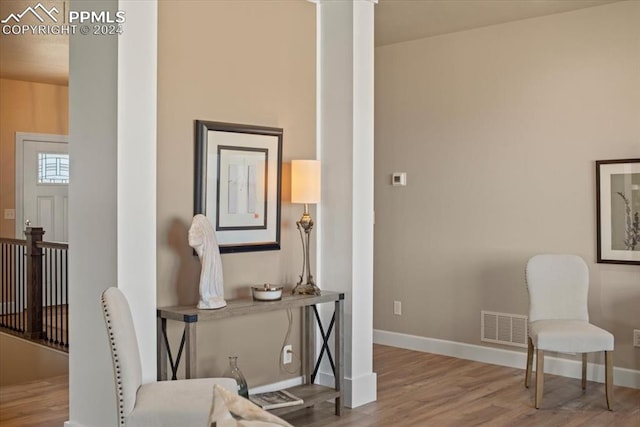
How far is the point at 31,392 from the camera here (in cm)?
511

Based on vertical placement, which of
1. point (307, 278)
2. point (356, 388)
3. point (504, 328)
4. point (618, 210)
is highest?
point (618, 210)

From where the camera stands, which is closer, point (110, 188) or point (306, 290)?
point (110, 188)

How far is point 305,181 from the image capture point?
4582mm

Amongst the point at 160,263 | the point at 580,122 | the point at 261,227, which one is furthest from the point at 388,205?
the point at 160,263

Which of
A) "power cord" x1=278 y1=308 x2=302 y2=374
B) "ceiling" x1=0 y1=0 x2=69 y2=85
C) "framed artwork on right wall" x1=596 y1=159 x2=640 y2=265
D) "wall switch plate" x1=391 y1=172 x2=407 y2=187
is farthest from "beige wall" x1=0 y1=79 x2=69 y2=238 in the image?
"framed artwork on right wall" x1=596 y1=159 x2=640 y2=265

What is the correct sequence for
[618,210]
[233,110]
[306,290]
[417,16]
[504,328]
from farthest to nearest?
[504,328] → [417,16] → [618,210] → [306,290] → [233,110]

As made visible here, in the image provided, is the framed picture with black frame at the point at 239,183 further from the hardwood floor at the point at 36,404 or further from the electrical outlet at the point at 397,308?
the electrical outlet at the point at 397,308

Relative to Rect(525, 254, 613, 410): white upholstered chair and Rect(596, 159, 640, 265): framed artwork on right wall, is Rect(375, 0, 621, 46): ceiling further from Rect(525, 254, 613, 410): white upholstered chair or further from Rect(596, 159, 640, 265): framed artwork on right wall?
Rect(525, 254, 613, 410): white upholstered chair

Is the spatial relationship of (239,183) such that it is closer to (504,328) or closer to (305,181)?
(305,181)

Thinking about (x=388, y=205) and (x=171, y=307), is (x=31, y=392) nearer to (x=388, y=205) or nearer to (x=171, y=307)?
(x=171, y=307)

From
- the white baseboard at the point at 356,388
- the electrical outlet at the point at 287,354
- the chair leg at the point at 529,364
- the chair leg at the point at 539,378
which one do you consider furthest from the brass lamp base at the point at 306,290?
the chair leg at the point at 529,364

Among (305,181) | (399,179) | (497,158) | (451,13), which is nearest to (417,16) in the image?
(451,13)

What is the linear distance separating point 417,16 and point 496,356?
2.80 m

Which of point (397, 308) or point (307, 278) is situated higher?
point (307, 278)
